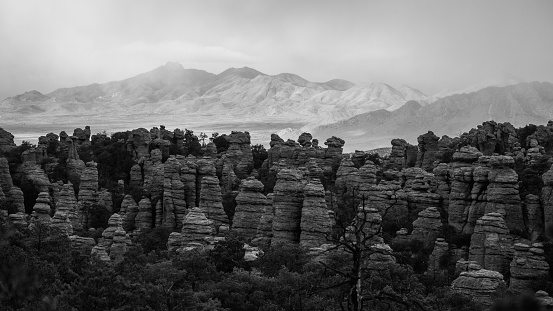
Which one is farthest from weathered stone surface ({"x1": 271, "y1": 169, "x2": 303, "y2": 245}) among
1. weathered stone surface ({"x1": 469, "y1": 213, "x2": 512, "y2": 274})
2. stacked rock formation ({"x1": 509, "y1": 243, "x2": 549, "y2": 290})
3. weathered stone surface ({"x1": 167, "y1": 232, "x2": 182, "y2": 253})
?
stacked rock formation ({"x1": 509, "y1": 243, "x2": 549, "y2": 290})

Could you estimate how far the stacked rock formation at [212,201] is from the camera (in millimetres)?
50312

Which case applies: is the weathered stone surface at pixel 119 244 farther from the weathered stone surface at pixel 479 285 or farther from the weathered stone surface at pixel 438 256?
the weathered stone surface at pixel 479 285

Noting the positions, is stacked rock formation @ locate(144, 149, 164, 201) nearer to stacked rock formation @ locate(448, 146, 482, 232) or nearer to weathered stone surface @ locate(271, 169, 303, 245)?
weathered stone surface @ locate(271, 169, 303, 245)

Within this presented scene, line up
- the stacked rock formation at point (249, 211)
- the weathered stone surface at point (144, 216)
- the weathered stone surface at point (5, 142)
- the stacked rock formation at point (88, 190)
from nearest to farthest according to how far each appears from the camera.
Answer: the stacked rock formation at point (249, 211), the weathered stone surface at point (144, 216), the stacked rock formation at point (88, 190), the weathered stone surface at point (5, 142)

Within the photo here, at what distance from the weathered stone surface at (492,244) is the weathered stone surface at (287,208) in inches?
342

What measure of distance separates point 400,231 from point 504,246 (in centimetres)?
761

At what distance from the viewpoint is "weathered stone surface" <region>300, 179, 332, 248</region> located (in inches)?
1582

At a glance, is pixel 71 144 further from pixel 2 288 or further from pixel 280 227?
pixel 2 288

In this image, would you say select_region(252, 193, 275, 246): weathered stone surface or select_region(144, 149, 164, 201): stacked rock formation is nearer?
select_region(252, 193, 275, 246): weathered stone surface

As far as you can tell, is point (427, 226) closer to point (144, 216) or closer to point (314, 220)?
point (314, 220)

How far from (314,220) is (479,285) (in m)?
10.5

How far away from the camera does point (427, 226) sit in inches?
1736

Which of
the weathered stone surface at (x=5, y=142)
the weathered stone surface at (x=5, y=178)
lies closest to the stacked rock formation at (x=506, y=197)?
the weathered stone surface at (x=5, y=178)

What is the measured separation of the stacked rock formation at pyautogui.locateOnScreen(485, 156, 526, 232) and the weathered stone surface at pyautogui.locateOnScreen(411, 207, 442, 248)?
312cm
